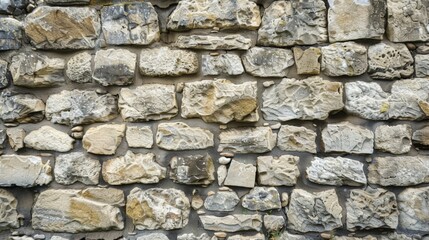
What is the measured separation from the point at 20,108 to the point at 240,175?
4.02 ft

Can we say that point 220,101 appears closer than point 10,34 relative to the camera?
Yes

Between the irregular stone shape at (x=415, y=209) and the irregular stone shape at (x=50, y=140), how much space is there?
1786 millimetres

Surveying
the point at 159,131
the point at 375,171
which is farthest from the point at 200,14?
the point at 375,171

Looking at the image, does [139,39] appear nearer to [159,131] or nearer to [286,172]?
[159,131]

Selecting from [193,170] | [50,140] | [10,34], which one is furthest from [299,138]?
[10,34]

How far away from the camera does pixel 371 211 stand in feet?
6.64

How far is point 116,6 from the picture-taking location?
2.10 m

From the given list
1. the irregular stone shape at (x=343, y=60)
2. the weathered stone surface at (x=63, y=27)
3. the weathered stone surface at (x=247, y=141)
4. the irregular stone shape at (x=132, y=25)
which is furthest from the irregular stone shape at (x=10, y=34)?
the irregular stone shape at (x=343, y=60)

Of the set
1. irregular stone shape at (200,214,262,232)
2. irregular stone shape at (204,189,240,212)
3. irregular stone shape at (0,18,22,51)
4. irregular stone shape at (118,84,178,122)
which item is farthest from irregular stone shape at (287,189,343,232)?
irregular stone shape at (0,18,22,51)

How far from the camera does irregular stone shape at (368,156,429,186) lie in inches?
80.2

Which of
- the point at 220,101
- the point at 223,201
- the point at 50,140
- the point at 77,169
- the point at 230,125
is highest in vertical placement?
the point at 220,101

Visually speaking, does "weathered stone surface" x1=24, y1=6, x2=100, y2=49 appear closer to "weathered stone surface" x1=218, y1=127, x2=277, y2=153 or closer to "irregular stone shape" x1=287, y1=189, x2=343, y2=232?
"weathered stone surface" x1=218, y1=127, x2=277, y2=153

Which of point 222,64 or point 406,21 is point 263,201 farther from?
point 406,21

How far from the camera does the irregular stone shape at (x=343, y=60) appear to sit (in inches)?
80.7
